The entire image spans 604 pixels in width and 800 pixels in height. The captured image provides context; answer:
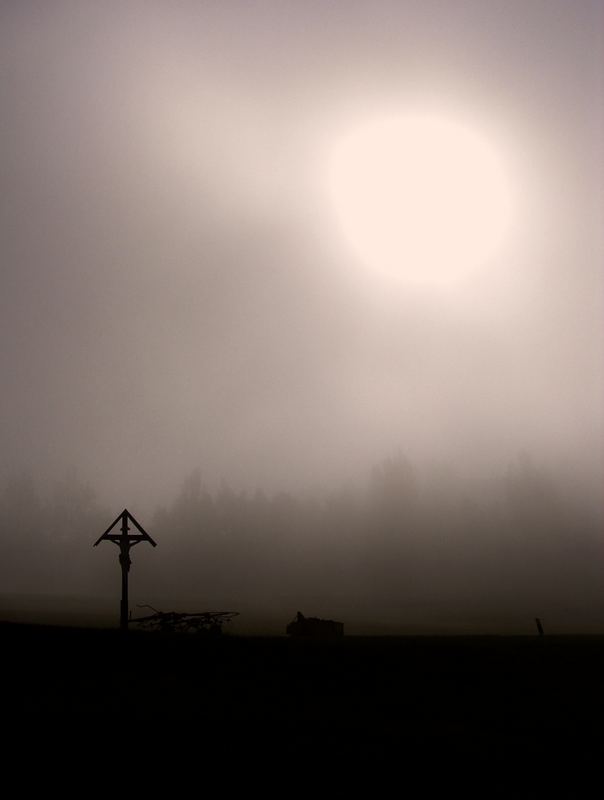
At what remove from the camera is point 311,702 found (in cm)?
1578

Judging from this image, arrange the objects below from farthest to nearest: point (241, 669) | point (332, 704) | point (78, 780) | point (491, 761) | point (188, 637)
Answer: point (188, 637)
point (241, 669)
point (332, 704)
point (491, 761)
point (78, 780)

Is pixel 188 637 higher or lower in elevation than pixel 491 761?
higher

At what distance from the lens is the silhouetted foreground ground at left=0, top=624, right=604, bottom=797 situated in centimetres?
1218

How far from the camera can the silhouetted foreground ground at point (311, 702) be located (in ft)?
40.0

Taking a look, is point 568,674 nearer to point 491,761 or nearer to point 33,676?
point 491,761

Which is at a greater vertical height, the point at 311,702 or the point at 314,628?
the point at 314,628

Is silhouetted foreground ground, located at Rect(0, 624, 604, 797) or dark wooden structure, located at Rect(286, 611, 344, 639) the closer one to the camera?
silhouetted foreground ground, located at Rect(0, 624, 604, 797)

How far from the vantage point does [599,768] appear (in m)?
11.9

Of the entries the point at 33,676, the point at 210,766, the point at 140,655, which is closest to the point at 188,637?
the point at 140,655

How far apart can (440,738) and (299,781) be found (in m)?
4.17

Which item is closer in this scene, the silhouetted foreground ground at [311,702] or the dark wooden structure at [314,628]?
the silhouetted foreground ground at [311,702]

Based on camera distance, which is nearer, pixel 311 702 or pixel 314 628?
pixel 311 702

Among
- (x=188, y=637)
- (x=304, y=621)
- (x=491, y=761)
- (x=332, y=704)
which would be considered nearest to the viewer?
(x=491, y=761)

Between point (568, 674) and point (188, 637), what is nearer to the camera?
point (568, 674)
